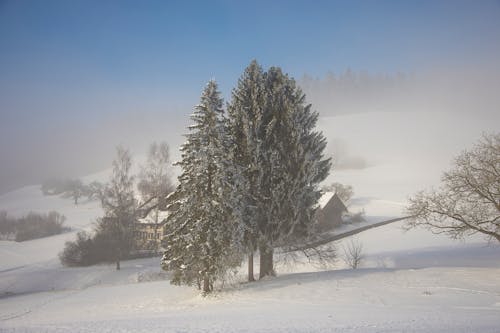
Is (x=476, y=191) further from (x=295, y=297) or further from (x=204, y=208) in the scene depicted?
(x=204, y=208)

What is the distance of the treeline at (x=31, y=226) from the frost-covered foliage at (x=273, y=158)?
51403 mm

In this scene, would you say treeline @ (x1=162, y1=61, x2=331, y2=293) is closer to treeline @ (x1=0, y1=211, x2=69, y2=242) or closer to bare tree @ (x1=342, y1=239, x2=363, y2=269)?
bare tree @ (x1=342, y1=239, x2=363, y2=269)

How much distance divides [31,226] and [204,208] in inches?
2182

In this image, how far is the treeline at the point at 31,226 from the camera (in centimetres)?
5403

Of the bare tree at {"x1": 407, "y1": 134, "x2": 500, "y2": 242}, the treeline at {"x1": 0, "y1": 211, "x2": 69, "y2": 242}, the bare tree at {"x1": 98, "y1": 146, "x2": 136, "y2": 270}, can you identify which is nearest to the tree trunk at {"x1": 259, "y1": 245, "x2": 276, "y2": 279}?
the bare tree at {"x1": 407, "y1": 134, "x2": 500, "y2": 242}

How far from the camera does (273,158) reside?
59.1ft

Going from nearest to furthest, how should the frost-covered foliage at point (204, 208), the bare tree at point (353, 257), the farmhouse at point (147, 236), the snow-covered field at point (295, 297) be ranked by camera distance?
the snow-covered field at point (295, 297) → the frost-covered foliage at point (204, 208) → the bare tree at point (353, 257) → the farmhouse at point (147, 236)

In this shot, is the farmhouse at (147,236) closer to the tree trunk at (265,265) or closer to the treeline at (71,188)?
the tree trunk at (265,265)

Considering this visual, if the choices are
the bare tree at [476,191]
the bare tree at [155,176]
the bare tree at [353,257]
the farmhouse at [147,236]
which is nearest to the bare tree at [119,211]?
the farmhouse at [147,236]

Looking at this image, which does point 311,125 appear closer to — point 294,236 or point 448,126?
point 294,236

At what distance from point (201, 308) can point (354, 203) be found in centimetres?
5077

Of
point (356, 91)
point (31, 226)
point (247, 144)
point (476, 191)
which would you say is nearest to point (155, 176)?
point (31, 226)

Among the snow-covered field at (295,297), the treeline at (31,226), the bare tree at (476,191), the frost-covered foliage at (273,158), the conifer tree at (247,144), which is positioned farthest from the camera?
the treeline at (31,226)

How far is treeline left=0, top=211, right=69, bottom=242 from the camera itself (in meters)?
54.0
